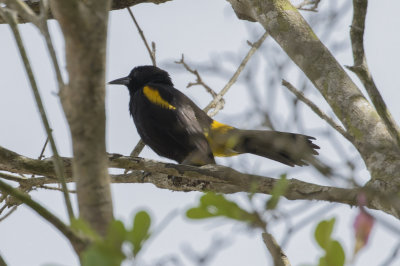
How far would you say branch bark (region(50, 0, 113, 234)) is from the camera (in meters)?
1.36

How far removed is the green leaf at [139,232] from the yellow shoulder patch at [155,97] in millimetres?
Result: 4323

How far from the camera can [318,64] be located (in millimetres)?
3053

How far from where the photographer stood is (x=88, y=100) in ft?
4.54

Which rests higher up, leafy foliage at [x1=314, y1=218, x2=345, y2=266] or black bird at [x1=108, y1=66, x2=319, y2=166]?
black bird at [x1=108, y1=66, x2=319, y2=166]

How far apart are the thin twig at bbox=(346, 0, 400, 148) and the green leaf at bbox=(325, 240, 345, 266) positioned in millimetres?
1380

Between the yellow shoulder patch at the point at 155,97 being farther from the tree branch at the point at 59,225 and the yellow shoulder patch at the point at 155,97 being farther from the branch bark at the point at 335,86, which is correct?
the tree branch at the point at 59,225

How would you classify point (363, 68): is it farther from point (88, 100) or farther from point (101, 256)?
point (101, 256)

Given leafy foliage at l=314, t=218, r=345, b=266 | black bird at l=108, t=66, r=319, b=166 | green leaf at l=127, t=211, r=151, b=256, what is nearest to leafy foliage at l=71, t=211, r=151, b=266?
green leaf at l=127, t=211, r=151, b=256

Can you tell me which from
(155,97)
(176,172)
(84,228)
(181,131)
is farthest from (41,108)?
(155,97)

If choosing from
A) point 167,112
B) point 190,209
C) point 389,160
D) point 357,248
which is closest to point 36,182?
point 167,112

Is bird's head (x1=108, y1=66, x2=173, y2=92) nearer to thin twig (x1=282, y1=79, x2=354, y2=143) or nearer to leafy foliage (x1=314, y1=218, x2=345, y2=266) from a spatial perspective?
thin twig (x1=282, y1=79, x2=354, y2=143)

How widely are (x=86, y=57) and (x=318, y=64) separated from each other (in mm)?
1919

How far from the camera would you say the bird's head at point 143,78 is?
246 inches

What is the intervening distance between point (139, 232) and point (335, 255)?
0.38 m
